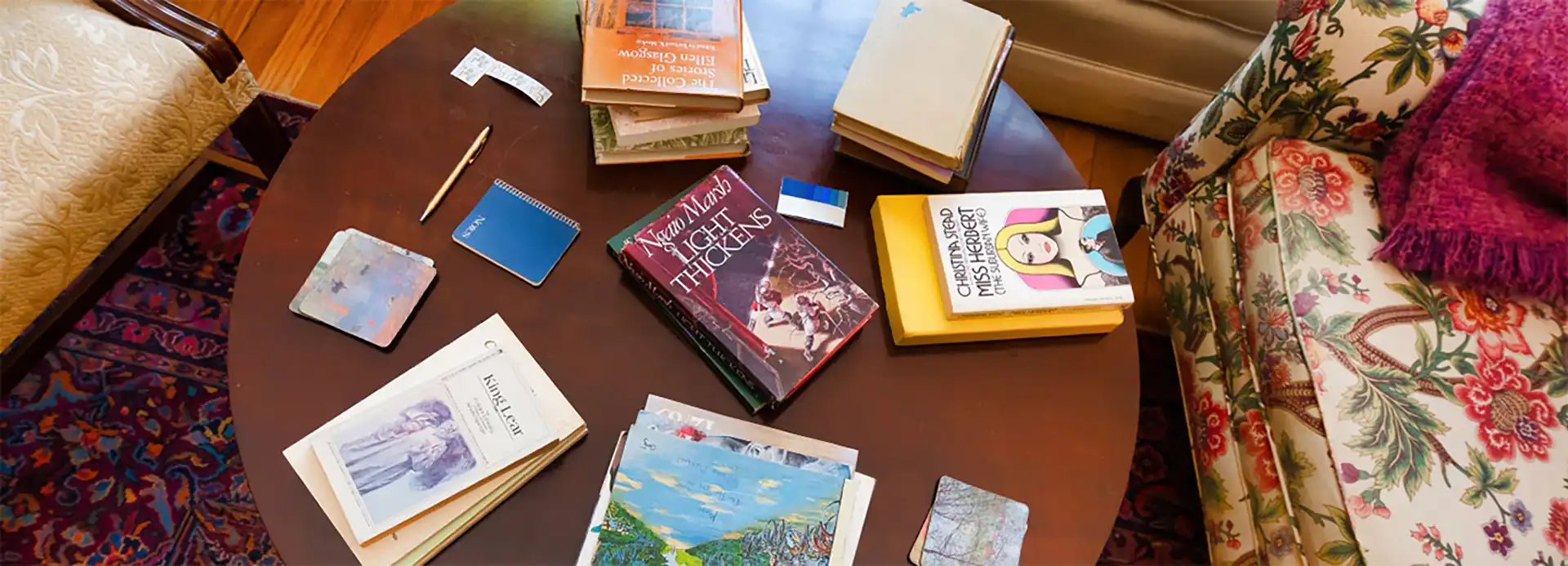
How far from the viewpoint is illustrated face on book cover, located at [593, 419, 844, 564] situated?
2.63 feet

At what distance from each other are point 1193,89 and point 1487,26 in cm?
61

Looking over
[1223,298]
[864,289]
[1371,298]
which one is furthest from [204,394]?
[1371,298]

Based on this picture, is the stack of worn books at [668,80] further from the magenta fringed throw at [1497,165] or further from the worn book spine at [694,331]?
the magenta fringed throw at [1497,165]

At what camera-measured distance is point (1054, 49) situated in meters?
1.63

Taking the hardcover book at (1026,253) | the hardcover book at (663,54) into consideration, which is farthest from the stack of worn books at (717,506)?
the hardcover book at (663,54)

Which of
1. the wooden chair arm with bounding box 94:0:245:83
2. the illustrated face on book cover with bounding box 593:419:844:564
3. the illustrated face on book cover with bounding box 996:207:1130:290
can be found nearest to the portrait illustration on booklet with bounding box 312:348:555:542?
the illustrated face on book cover with bounding box 593:419:844:564

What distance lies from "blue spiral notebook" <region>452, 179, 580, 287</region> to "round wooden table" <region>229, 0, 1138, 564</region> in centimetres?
1

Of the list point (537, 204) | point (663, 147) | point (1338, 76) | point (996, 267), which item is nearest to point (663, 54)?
point (663, 147)

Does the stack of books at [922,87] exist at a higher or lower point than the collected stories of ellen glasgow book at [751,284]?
higher

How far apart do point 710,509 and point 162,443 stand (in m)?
1.05

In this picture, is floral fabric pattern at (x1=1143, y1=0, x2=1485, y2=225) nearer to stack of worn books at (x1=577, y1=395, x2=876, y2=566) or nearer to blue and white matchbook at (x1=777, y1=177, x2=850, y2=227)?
blue and white matchbook at (x1=777, y1=177, x2=850, y2=227)

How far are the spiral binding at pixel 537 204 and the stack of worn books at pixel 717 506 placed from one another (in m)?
0.26

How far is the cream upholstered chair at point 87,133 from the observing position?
1042 millimetres

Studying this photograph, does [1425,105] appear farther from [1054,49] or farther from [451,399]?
[451,399]
